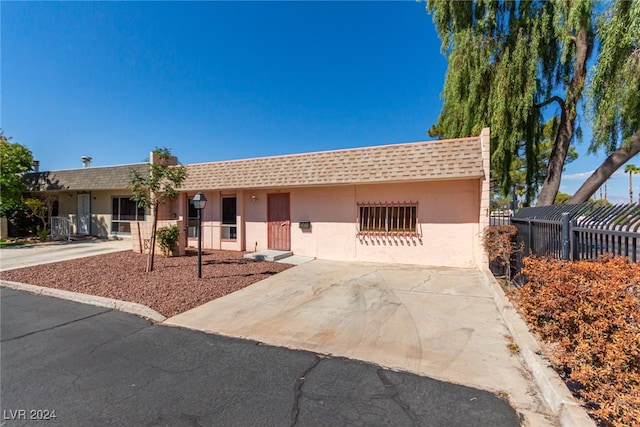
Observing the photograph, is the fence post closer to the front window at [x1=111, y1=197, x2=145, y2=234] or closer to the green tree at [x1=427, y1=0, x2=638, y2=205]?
the green tree at [x1=427, y1=0, x2=638, y2=205]

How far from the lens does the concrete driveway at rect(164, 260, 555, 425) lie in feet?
10.8

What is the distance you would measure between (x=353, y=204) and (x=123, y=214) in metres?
13.3

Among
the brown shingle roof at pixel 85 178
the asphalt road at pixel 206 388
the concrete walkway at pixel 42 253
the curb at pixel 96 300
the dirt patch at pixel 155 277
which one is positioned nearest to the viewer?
the asphalt road at pixel 206 388

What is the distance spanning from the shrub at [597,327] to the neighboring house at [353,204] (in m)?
5.43

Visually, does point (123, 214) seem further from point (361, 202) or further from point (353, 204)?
point (361, 202)

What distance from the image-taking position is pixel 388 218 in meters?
9.76

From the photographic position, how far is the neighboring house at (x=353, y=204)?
8.71 meters

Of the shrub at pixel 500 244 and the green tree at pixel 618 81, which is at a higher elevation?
the green tree at pixel 618 81

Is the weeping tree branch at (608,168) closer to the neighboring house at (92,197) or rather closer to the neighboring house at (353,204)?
the neighboring house at (353,204)

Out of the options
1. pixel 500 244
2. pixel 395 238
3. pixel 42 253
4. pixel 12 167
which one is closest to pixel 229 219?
pixel 395 238

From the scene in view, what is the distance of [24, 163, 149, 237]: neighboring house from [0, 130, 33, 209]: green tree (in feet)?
3.00

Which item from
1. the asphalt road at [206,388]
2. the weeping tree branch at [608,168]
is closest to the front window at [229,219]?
the asphalt road at [206,388]

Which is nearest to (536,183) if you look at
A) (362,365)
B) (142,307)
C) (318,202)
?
(318,202)

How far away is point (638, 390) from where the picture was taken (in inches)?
83.5
